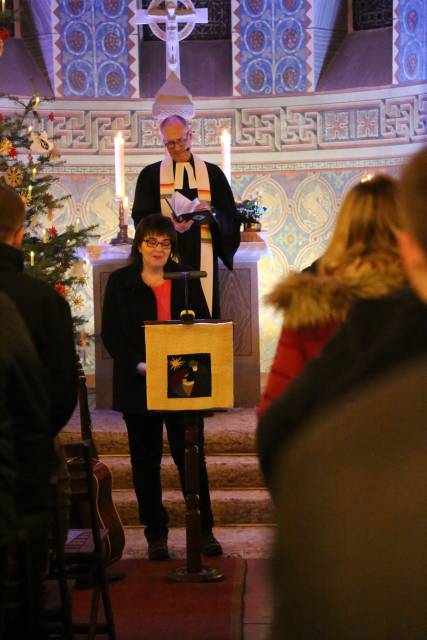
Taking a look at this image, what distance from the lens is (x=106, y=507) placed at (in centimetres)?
446

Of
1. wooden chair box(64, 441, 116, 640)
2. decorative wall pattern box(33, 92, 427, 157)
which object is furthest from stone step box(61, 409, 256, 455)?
decorative wall pattern box(33, 92, 427, 157)

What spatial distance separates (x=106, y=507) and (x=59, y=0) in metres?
7.20

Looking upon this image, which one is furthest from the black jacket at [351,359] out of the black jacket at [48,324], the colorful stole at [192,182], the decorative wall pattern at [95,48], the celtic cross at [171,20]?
the decorative wall pattern at [95,48]

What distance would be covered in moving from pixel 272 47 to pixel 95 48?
1.71 metres

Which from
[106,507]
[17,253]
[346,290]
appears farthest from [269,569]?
[106,507]

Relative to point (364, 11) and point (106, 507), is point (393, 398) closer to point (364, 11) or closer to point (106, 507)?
point (106, 507)

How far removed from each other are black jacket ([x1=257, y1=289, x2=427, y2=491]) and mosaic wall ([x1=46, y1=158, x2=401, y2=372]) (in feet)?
28.8

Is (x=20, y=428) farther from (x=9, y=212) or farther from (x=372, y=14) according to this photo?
(x=372, y=14)

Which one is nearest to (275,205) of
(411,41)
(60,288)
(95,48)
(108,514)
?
(411,41)

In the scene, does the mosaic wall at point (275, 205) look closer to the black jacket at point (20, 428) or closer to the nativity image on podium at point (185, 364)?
the nativity image on podium at point (185, 364)

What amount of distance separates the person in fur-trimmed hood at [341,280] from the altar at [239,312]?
467 cm

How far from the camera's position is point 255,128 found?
33.5ft

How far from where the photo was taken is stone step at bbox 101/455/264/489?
19.8 ft

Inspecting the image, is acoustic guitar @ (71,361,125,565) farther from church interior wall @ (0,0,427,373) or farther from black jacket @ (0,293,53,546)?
church interior wall @ (0,0,427,373)
